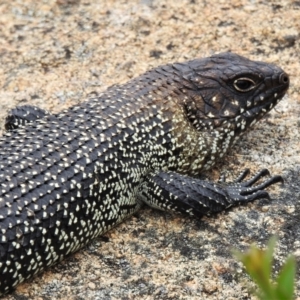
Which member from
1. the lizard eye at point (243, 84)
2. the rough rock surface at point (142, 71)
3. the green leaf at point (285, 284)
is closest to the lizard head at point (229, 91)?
the lizard eye at point (243, 84)

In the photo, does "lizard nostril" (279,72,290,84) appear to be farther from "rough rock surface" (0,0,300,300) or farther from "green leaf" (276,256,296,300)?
"green leaf" (276,256,296,300)

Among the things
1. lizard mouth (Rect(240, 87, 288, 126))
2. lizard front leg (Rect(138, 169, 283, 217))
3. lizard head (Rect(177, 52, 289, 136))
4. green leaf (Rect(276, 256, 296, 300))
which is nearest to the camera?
green leaf (Rect(276, 256, 296, 300))

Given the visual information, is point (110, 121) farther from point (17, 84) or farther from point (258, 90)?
point (17, 84)

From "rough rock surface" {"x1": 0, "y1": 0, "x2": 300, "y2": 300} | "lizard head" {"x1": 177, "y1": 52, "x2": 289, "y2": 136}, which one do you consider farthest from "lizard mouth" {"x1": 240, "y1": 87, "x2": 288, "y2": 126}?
"rough rock surface" {"x1": 0, "y1": 0, "x2": 300, "y2": 300}

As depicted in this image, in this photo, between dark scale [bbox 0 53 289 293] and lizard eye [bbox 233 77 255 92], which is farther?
lizard eye [bbox 233 77 255 92]

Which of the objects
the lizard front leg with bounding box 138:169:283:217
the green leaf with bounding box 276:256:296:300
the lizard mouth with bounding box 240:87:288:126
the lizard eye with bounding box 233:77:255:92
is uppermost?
the green leaf with bounding box 276:256:296:300

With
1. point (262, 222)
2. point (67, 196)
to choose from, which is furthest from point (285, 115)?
point (67, 196)

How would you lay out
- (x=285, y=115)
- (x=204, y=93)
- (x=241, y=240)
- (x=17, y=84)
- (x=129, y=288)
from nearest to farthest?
(x=129, y=288), (x=241, y=240), (x=204, y=93), (x=285, y=115), (x=17, y=84)
